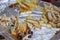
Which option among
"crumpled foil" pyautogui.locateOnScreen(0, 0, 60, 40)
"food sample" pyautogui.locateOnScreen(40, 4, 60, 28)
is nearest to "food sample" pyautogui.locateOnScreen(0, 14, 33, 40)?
"crumpled foil" pyautogui.locateOnScreen(0, 0, 60, 40)

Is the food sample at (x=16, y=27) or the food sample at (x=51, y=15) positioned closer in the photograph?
the food sample at (x=16, y=27)

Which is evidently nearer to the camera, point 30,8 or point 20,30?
point 20,30

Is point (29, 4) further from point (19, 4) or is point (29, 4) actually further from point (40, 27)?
point (40, 27)

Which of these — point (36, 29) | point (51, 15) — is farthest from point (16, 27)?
point (51, 15)

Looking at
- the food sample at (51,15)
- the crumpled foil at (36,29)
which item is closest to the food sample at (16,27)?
the crumpled foil at (36,29)

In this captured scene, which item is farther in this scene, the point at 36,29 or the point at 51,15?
the point at 51,15

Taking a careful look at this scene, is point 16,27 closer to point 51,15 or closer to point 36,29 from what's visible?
point 36,29

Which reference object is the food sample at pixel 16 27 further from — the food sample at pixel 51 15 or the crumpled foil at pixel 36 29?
the food sample at pixel 51 15

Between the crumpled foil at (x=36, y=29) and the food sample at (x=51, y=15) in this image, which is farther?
the food sample at (x=51, y=15)

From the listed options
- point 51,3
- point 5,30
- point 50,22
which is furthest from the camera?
point 51,3

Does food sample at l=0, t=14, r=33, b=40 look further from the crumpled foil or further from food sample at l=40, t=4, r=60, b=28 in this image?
food sample at l=40, t=4, r=60, b=28

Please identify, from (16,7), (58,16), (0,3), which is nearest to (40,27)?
(58,16)
